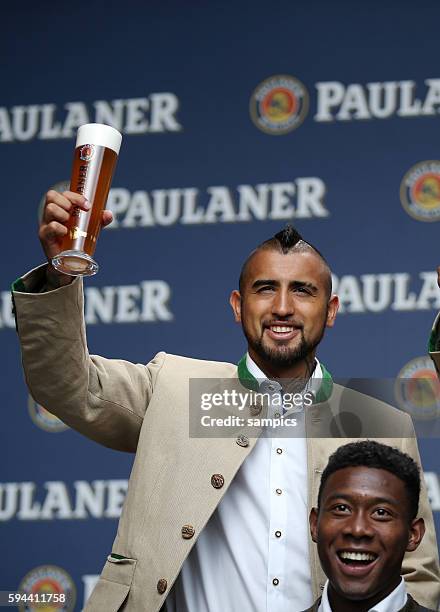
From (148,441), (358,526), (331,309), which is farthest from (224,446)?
(358,526)

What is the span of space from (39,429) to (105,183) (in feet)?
5.93

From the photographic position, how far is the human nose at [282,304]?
270cm

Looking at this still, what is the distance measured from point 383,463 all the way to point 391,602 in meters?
0.24

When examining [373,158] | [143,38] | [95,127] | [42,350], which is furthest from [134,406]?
[143,38]

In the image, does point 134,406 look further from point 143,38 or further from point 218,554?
point 143,38

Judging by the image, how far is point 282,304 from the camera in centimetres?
271

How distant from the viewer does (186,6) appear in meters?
4.31

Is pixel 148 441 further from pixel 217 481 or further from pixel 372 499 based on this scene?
pixel 372 499

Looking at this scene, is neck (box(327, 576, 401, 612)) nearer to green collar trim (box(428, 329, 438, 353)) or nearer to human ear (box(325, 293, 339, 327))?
green collar trim (box(428, 329, 438, 353))

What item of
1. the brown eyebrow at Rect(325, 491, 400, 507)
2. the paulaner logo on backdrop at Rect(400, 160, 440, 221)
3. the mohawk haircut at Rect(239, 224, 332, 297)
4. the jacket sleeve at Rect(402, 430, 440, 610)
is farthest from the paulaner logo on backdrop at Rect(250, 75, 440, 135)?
the brown eyebrow at Rect(325, 491, 400, 507)

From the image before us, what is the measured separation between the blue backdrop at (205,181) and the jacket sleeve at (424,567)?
1093 millimetres

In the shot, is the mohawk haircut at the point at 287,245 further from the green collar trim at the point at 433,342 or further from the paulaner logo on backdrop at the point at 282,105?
the paulaner logo on backdrop at the point at 282,105

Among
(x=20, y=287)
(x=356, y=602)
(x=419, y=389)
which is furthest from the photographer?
(x=419, y=389)

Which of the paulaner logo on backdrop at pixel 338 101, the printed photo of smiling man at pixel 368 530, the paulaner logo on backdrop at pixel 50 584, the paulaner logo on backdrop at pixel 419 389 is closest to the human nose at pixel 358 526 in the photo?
the printed photo of smiling man at pixel 368 530
